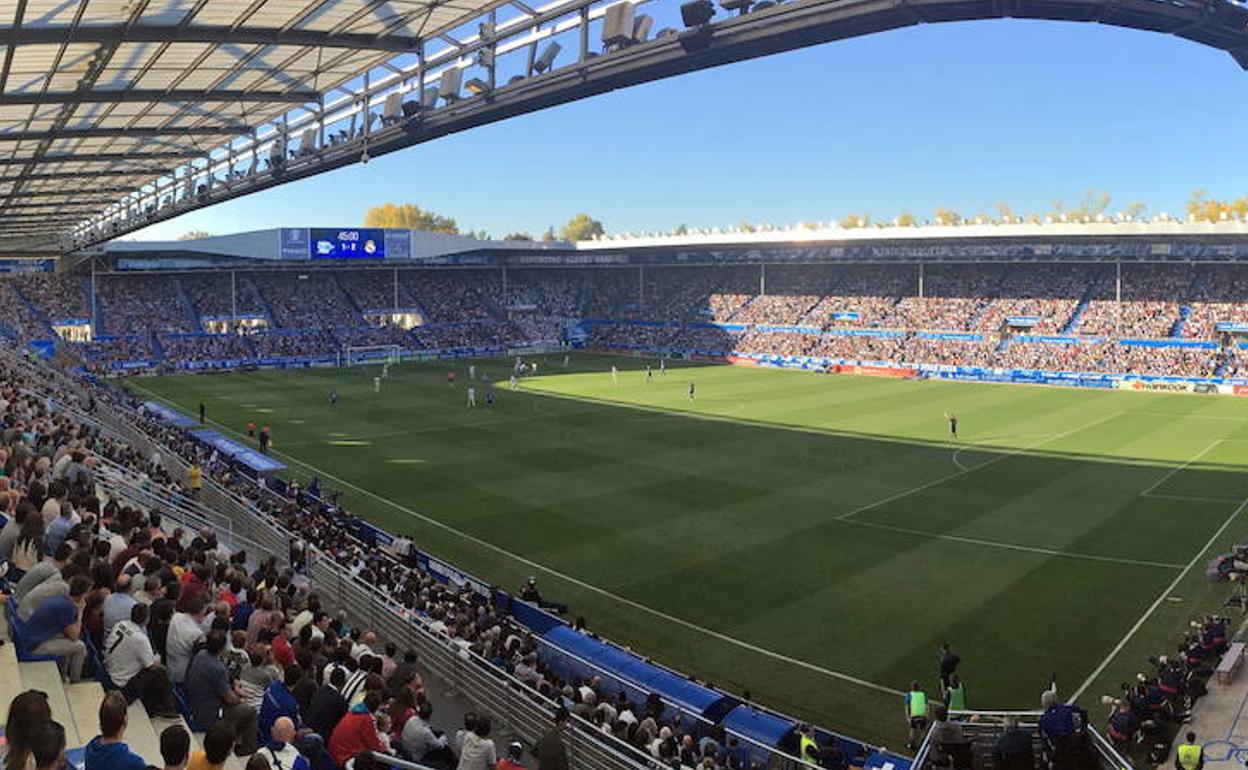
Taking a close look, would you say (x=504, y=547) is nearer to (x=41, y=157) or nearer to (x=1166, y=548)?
(x=41, y=157)

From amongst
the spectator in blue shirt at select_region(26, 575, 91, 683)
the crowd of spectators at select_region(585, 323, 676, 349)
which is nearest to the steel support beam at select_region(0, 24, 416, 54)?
the spectator in blue shirt at select_region(26, 575, 91, 683)

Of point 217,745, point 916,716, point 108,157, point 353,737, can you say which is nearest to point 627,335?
point 108,157

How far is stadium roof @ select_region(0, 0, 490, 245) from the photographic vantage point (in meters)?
12.3

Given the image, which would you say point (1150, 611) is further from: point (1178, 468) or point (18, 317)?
point (18, 317)

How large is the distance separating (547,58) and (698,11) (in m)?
3.07

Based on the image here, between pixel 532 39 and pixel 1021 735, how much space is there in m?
10.5

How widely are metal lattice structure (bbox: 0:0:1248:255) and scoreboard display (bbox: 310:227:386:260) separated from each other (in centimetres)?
4674

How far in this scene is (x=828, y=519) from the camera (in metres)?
26.2

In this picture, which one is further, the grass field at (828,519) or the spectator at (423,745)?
the grass field at (828,519)

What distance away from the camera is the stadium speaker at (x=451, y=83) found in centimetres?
1358

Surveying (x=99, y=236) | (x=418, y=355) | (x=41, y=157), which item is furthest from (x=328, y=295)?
(x=41, y=157)

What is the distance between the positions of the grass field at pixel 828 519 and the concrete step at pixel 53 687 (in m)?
11.5

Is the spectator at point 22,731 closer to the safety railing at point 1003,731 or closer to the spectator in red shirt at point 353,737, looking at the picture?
the spectator in red shirt at point 353,737

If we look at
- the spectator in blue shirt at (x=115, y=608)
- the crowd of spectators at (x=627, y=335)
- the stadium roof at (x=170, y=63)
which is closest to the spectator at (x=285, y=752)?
the spectator in blue shirt at (x=115, y=608)
